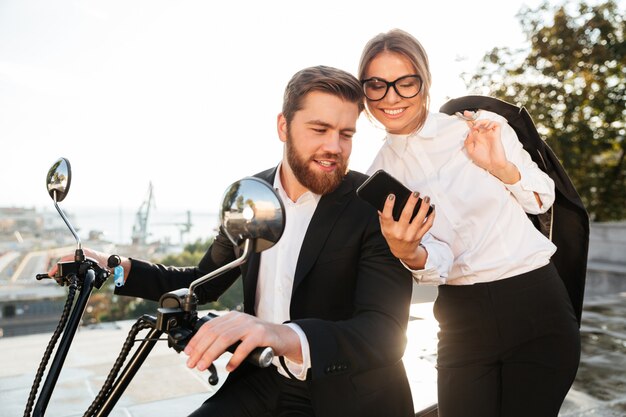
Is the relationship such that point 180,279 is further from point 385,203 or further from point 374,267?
point 385,203

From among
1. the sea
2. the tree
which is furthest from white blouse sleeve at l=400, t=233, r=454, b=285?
the tree

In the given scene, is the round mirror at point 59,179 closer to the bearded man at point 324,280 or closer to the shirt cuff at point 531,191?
the bearded man at point 324,280

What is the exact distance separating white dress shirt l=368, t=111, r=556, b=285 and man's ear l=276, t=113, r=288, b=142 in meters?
0.47

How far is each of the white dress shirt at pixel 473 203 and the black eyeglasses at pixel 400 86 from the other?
15 cm

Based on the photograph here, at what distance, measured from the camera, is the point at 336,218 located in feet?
6.48

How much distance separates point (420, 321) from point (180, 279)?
4943mm

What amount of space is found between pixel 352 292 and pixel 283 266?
0.31 meters

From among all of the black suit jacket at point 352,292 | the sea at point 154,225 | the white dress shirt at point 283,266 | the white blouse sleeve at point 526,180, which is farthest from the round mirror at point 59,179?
the white blouse sleeve at point 526,180

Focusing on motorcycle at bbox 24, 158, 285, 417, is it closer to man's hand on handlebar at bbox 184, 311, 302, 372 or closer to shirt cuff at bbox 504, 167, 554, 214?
man's hand on handlebar at bbox 184, 311, 302, 372

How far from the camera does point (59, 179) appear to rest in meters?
1.72

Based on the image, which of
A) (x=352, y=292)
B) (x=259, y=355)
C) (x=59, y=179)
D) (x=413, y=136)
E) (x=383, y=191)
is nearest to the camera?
(x=259, y=355)

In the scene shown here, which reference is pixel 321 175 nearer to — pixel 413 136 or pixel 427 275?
pixel 413 136

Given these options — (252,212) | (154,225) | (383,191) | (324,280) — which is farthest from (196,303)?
(154,225)

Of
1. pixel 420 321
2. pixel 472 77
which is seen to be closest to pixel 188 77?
pixel 472 77
